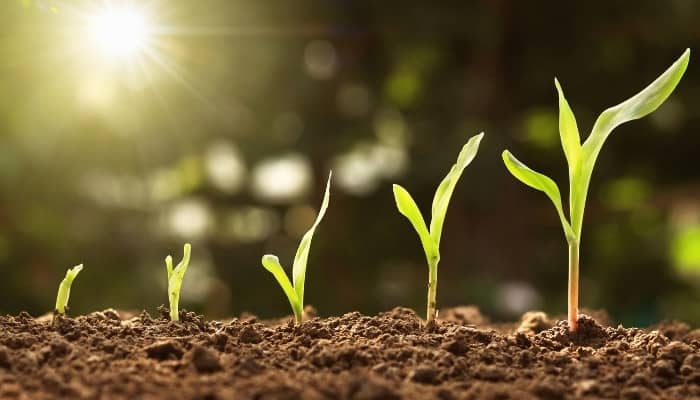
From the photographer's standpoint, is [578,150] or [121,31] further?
[121,31]

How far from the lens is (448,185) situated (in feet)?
5.20

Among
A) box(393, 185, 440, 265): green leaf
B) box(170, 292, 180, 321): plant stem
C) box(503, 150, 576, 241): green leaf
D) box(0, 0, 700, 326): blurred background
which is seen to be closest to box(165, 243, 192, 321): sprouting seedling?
box(170, 292, 180, 321): plant stem

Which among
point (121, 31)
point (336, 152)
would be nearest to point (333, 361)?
point (121, 31)

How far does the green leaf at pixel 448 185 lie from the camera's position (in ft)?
5.04

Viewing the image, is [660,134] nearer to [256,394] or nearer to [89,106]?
[89,106]

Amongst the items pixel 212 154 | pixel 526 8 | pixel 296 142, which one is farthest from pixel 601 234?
pixel 212 154

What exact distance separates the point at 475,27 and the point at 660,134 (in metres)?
1.91

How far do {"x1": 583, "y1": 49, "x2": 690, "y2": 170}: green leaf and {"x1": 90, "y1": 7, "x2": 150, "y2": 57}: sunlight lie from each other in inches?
49.5

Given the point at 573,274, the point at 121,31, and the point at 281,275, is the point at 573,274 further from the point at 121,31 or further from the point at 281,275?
the point at 121,31

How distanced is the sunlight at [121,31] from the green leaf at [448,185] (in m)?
1.07

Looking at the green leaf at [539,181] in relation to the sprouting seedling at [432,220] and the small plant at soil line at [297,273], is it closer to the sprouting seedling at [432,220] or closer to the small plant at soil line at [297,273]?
the sprouting seedling at [432,220]

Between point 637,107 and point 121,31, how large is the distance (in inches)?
113

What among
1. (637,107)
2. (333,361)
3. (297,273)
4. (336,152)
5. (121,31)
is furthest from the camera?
(336,152)

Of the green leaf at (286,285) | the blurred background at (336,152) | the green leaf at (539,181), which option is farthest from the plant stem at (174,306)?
the blurred background at (336,152)
